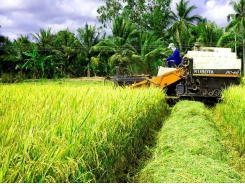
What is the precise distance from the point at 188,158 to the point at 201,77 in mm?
5559

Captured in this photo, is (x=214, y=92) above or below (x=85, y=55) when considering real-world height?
below

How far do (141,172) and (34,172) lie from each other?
181 centimetres

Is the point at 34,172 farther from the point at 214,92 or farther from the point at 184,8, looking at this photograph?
the point at 184,8

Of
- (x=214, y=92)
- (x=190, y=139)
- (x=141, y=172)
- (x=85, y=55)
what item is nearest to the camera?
(x=141, y=172)

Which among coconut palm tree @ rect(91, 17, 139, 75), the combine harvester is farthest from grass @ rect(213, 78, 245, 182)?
coconut palm tree @ rect(91, 17, 139, 75)

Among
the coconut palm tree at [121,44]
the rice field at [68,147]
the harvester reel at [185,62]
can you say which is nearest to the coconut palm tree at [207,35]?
the coconut palm tree at [121,44]

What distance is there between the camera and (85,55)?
28594 mm

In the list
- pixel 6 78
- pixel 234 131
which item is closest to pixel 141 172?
pixel 234 131

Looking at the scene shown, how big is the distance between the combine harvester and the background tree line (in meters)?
14.0

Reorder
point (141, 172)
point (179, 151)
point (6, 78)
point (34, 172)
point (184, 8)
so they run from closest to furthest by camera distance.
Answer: point (34, 172)
point (141, 172)
point (179, 151)
point (6, 78)
point (184, 8)

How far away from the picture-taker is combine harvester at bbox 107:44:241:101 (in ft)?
29.8

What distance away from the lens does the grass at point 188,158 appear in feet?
11.1


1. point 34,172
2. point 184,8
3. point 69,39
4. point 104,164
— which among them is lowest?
point 104,164

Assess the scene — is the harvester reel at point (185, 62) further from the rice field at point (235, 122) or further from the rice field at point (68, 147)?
the rice field at point (68, 147)
